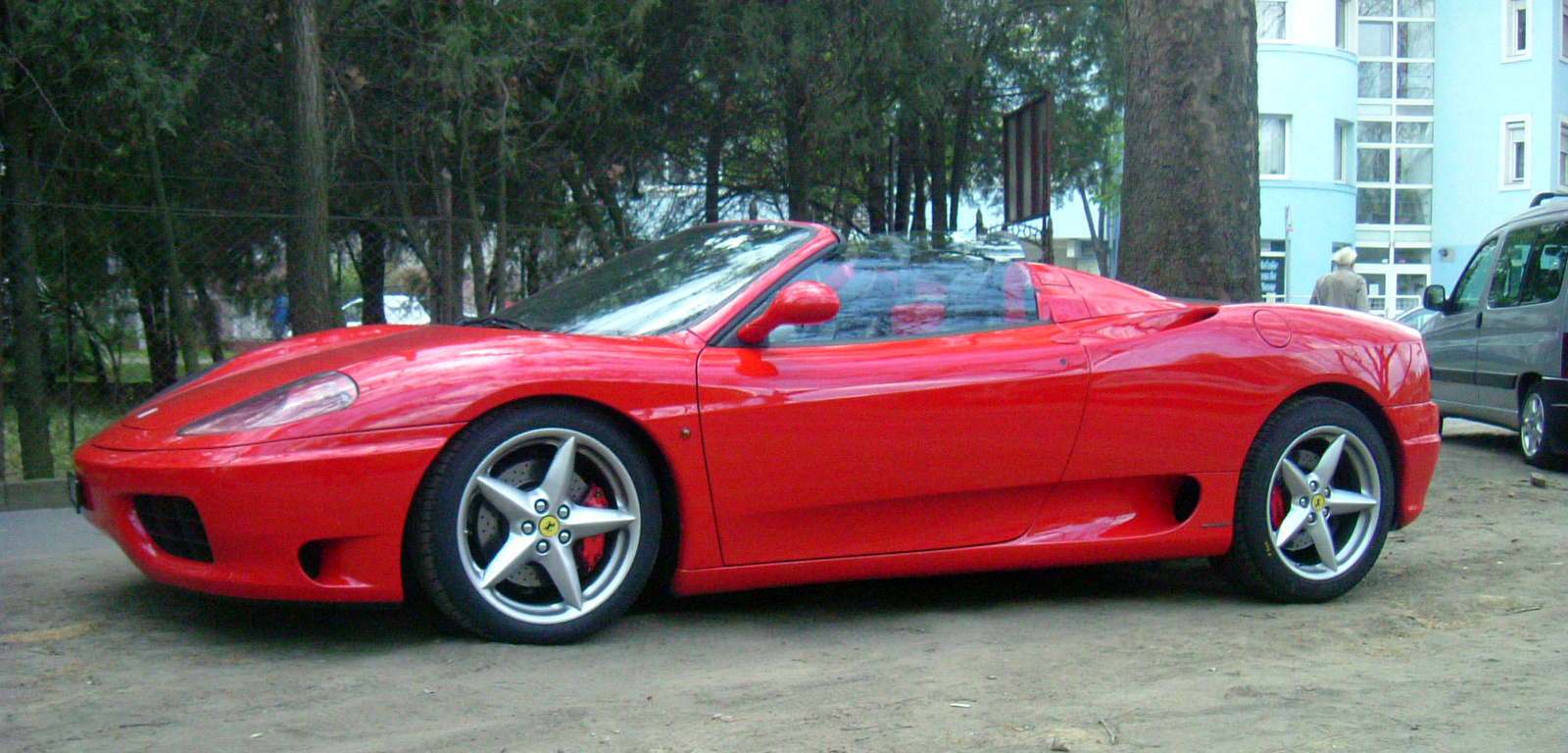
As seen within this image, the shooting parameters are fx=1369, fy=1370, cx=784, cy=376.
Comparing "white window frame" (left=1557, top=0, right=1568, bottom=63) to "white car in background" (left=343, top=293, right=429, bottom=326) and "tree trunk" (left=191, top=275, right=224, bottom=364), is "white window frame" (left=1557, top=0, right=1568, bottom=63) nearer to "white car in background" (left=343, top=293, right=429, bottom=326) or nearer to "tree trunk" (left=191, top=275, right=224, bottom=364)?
"white car in background" (left=343, top=293, right=429, bottom=326)

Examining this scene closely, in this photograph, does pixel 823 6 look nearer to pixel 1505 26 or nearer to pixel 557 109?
pixel 557 109

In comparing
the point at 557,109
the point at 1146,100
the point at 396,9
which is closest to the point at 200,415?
the point at 1146,100

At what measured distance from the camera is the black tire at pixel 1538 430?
8.88 metres

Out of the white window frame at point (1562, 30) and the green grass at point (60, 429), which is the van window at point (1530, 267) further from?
the white window frame at point (1562, 30)

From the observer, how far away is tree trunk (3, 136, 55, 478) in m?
7.48

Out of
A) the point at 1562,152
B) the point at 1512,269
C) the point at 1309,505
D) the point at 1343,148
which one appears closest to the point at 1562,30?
the point at 1562,152

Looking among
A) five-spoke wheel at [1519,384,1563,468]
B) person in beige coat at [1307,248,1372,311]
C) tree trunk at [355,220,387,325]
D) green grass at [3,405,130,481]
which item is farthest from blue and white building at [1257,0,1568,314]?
green grass at [3,405,130,481]

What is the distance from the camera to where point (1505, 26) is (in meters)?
34.2

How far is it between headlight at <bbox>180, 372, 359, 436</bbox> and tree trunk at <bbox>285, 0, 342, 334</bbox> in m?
4.74

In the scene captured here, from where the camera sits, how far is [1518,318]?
953 cm

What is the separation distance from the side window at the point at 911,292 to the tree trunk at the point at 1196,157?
2950 millimetres

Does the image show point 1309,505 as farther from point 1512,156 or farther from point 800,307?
point 1512,156

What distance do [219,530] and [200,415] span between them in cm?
37

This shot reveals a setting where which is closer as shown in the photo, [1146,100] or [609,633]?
[609,633]
